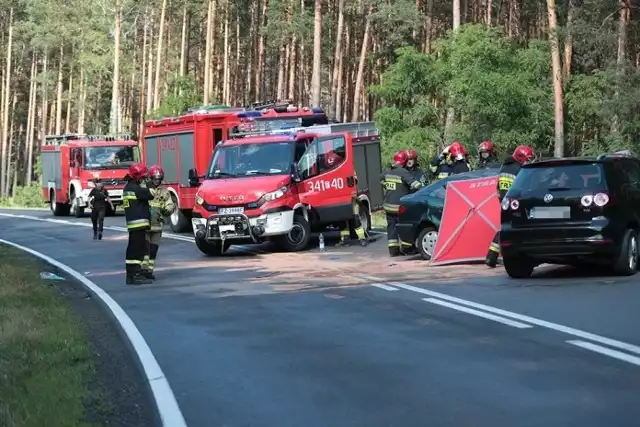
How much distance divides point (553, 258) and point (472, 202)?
9.31ft

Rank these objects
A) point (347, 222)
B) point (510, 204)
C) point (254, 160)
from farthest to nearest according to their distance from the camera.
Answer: point (347, 222) → point (254, 160) → point (510, 204)

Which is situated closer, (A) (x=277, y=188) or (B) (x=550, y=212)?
(B) (x=550, y=212)

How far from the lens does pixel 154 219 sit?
14820 millimetres

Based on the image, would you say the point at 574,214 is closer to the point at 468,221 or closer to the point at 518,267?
the point at 518,267

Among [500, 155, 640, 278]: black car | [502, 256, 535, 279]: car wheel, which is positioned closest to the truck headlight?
[502, 256, 535, 279]: car wheel

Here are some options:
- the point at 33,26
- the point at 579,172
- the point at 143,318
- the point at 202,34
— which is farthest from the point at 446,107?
the point at 33,26

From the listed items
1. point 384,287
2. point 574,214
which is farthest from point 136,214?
point 574,214

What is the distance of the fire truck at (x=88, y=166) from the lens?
34.0 m

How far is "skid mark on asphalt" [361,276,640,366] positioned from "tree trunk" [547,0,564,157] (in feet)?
61.4

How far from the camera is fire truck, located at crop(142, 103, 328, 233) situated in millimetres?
23328

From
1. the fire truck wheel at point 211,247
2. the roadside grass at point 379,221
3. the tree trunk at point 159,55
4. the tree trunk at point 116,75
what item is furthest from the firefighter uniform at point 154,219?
the tree trunk at point 159,55

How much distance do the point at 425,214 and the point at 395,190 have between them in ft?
4.11

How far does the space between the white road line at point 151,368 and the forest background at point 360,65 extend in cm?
1899

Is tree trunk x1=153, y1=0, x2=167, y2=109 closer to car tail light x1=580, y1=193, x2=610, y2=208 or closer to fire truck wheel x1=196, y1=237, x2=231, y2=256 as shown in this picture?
fire truck wheel x1=196, y1=237, x2=231, y2=256
